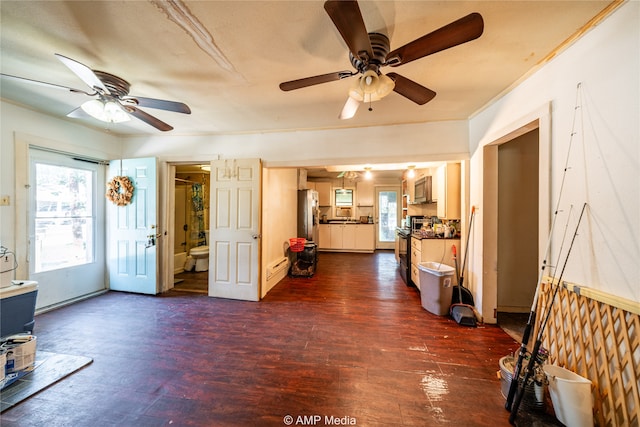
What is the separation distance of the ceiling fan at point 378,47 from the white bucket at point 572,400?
2037 mm

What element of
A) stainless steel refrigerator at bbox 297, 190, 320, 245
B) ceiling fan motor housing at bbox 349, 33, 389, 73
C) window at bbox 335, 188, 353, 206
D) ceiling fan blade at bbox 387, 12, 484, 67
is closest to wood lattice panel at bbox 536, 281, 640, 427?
ceiling fan blade at bbox 387, 12, 484, 67

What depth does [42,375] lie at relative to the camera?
1.76 m

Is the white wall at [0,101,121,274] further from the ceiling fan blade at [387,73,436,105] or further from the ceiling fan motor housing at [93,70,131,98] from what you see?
the ceiling fan blade at [387,73,436,105]

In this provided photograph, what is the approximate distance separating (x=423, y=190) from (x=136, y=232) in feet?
16.3

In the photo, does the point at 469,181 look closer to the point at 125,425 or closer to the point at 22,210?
the point at 125,425

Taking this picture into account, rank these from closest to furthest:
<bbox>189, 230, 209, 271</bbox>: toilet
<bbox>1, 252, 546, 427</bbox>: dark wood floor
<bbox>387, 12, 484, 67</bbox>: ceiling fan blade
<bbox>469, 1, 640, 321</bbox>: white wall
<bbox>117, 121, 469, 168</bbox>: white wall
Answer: <bbox>387, 12, 484, 67</bbox>: ceiling fan blade → <bbox>469, 1, 640, 321</bbox>: white wall → <bbox>1, 252, 546, 427</bbox>: dark wood floor → <bbox>117, 121, 469, 168</bbox>: white wall → <bbox>189, 230, 209, 271</bbox>: toilet

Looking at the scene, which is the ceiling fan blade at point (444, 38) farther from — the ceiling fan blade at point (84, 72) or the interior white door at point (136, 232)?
the interior white door at point (136, 232)

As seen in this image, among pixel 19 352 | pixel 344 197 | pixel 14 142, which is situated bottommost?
pixel 19 352

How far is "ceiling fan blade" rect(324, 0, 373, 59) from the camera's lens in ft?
3.29

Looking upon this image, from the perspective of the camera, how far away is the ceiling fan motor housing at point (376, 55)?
1.48 meters

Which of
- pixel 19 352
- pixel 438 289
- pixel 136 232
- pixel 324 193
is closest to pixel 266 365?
pixel 19 352

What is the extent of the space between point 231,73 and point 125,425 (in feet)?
8.76

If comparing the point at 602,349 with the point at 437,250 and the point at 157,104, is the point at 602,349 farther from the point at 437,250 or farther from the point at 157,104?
the point at 157,104

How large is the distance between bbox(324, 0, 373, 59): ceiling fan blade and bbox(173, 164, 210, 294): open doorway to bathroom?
4.23 meters
